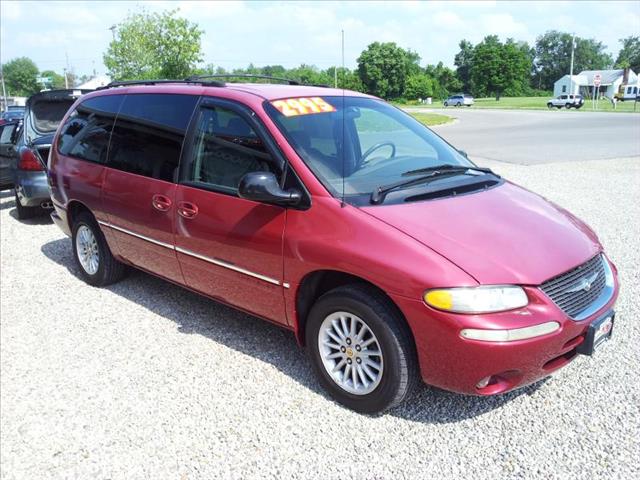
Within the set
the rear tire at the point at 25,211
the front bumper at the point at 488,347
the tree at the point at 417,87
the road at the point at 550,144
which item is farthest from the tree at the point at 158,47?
the tree at the point at 417,87

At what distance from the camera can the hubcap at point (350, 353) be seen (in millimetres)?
3102

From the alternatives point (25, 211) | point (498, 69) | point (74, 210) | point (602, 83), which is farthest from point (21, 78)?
point (74, 210)

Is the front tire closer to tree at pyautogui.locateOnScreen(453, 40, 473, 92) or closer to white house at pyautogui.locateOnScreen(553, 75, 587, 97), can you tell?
white house at pyautogui.locateOnScreen(553, 75, 587, 97)

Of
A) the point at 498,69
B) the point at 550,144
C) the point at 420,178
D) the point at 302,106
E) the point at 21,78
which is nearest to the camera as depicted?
the point at 420,178

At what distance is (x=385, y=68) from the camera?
238ft

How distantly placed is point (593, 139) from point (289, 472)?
20.1 m

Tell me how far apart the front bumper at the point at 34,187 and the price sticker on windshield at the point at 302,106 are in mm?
5389

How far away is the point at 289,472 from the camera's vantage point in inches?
109

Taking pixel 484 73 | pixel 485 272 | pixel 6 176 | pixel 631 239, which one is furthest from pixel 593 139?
pixel 484 73

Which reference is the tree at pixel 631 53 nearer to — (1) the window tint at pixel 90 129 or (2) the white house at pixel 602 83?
(2) the white house at pixel 602 83

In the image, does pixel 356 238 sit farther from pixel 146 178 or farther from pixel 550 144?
pixel 550 144

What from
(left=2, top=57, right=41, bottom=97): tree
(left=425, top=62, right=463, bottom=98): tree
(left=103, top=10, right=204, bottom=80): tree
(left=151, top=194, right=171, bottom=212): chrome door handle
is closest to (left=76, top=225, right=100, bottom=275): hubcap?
(left=151, top=194, right=171, bottom=212): chrome door handle

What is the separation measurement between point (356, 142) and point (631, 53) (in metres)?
132

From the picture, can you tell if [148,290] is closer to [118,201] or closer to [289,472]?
[118,201]
